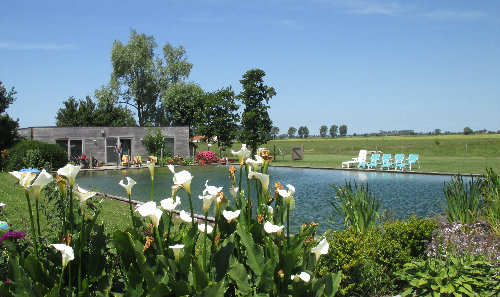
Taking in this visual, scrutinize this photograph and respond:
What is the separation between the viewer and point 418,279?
3.60 meters

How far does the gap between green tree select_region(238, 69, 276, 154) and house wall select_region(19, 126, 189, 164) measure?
429 cm

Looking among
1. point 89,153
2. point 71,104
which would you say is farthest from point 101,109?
point 89,153

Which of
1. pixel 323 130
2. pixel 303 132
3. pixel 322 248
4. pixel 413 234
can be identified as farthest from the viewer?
pixel 323 130

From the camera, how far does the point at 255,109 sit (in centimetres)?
3020

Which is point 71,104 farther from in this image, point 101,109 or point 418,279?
point 418,279

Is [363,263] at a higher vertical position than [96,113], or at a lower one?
lower

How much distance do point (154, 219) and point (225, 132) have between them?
2853 centimetres

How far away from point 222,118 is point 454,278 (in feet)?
90.5

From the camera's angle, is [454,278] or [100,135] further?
[100,135]

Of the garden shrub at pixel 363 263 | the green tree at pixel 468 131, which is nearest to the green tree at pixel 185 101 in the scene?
the garden shrub at pixel 363 263

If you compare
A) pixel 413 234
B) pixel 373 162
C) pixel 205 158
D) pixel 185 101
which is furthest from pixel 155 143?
pixel 413 234

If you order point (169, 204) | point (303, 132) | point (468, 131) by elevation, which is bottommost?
point (169, 204)

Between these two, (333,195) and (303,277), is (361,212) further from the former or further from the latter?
(333,195)

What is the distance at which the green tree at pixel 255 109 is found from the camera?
29922 mm
